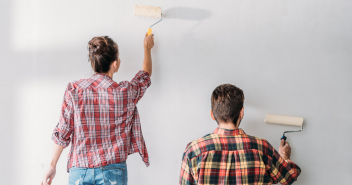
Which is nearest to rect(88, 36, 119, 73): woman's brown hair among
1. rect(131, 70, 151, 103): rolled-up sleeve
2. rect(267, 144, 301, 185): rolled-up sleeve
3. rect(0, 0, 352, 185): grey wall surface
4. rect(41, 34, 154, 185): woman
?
rect(41, 34, 154, 185): woman

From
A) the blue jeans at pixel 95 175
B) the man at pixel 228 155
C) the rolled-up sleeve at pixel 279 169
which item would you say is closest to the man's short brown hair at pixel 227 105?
the man at pixel 228 155

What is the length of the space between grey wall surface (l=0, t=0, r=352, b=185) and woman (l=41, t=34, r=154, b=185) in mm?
245

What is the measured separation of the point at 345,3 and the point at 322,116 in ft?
1.82

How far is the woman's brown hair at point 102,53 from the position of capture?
3.01ft

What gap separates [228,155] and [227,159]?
1cm

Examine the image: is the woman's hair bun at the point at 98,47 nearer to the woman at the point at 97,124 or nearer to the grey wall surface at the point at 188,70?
the woman at the point at 97,124

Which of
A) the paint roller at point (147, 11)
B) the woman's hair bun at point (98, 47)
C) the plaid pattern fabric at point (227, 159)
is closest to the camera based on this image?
the plaid pattern fabric at point (227, 159)

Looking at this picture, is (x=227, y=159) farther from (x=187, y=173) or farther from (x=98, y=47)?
(x=98, y=47)

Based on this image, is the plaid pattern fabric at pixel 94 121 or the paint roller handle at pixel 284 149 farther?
the paint roller handle at pixel 284 149

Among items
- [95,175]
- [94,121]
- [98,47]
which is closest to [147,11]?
[98,47]

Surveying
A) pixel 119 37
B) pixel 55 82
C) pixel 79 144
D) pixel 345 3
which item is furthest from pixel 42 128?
pixel 345 3

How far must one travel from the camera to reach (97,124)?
35.2 inches

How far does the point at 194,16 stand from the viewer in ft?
3.88

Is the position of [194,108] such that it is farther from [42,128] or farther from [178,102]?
[42,128]
